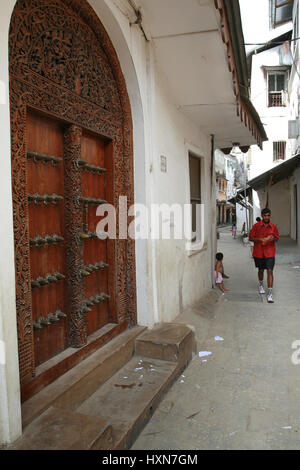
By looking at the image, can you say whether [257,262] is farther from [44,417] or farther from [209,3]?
[44,417]

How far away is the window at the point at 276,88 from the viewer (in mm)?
19719

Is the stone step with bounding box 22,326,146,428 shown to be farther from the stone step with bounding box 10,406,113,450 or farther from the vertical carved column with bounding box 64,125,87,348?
the vertical carved column with bounding box 64,125,87,348

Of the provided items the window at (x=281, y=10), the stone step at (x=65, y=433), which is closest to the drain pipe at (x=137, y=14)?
the stone step at (x=65, y=433)

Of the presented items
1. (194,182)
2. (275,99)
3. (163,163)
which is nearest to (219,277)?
(194,182)

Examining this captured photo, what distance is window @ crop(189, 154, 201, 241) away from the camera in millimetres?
6395

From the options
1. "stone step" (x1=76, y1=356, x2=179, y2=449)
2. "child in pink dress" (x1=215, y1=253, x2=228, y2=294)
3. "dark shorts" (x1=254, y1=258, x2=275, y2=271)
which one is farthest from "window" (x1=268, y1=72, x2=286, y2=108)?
"stone step" (x1=76, y1=356, x2=179, y2=449)

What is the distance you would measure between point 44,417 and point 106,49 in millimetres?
3099

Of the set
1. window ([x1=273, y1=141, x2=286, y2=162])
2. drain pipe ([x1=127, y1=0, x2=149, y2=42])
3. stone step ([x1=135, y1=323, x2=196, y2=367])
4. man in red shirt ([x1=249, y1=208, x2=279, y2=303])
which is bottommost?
stone step ([x1=135, y1=323, x2=196, y2=367])

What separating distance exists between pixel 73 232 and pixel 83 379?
1.11 m

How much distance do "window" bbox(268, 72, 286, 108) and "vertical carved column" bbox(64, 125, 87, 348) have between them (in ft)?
63.5

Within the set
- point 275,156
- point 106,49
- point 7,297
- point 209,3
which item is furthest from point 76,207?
point 275,156
